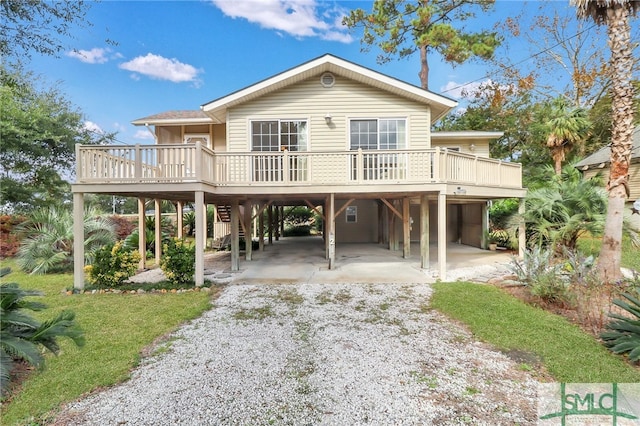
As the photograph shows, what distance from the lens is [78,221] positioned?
23.8ft

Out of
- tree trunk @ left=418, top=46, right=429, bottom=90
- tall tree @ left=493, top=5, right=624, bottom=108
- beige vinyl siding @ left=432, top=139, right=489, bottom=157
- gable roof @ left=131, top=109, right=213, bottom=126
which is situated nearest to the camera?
gable roof @ left=131, top=109, right=213, bottom=126

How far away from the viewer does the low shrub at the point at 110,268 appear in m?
7.13

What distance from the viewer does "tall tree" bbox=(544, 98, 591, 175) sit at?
1530 centimetres

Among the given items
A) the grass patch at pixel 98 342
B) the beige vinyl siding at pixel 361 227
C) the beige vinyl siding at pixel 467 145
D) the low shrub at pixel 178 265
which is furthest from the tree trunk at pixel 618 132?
the beige vinyl siding at pixel 361 227

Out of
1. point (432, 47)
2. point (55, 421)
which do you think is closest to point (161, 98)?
point (432, 47)

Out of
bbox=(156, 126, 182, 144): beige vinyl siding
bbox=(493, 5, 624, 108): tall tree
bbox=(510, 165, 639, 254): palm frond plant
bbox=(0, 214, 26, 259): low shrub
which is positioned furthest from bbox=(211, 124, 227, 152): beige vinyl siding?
bbox=(493, 5, 624, 108): tall tree

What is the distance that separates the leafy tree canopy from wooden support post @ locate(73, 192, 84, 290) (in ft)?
29.3

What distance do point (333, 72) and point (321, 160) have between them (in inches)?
138

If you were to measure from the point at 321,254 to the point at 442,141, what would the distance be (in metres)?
7.56

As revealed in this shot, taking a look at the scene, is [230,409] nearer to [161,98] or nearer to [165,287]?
[165,287]

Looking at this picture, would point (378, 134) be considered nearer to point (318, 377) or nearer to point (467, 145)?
point (467, 145)

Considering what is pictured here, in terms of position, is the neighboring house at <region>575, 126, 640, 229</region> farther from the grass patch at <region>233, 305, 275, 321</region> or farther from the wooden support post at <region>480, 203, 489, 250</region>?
the grass patch at <region>233, 305, 275, 321</region>

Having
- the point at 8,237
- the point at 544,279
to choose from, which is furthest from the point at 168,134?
the point at 544,279

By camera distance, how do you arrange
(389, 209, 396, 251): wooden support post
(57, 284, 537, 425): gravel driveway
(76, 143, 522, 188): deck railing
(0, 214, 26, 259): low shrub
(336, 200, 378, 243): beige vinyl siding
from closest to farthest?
(57, 284, 537, 425): gravel driveway < (76, 143, 522, 188): deck railing < (0, 214, 26, 259): low shrub < (389, 209, 396, 251): wooden support post < (336, 200, 378, 243): beige vinyl siding
